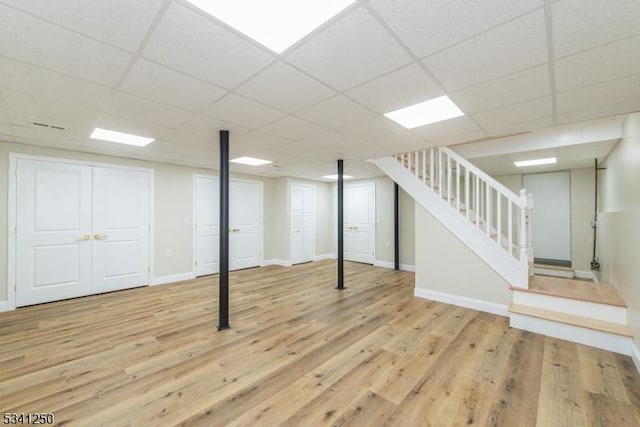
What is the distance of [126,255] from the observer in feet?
15.9

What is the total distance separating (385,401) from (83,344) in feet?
10.0

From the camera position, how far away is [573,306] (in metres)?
2.98

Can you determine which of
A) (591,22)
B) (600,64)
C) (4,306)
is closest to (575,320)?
(600,64)

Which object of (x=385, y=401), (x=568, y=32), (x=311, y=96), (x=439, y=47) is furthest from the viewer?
(x=311, y=96)

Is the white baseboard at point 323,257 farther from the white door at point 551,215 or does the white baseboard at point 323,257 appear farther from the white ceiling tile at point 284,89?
the white ceiling tile at point 284,89

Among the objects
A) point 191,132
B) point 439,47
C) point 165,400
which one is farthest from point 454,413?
point 191,132

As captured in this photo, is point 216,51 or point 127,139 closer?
point 216,51

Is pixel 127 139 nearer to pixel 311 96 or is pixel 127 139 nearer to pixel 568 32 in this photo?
pixel 311 96

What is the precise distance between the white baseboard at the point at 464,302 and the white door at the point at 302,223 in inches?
144

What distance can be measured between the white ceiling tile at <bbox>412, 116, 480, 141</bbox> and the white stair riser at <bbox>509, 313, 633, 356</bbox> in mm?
2275

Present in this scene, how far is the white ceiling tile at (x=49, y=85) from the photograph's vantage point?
186 cm

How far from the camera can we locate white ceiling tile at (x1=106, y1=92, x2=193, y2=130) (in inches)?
94.3

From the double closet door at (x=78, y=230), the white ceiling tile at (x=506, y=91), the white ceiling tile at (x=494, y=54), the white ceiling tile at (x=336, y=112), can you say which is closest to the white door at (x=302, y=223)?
the double closet door at (x=78, y=230)

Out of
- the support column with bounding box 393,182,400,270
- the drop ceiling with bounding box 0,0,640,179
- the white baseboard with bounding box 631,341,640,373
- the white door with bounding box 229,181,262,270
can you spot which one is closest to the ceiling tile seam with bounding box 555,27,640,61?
the drop ceiling with bounding box 0,0,640,179
